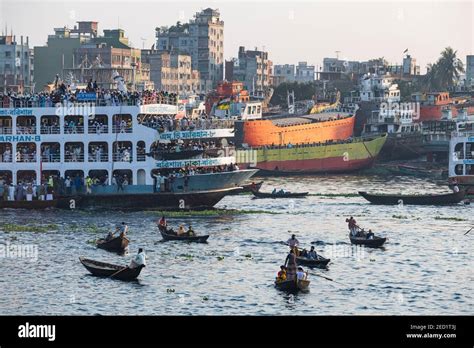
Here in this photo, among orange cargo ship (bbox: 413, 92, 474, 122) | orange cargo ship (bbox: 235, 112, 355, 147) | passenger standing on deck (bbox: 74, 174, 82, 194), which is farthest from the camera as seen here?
orange cargo ship (bbox: 413, 92, 474, 122)

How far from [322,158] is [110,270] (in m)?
74.8

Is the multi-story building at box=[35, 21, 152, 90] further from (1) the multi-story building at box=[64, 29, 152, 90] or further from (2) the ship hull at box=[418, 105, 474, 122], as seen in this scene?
(2) the ship hull at box=[418, 105, 474, 122]

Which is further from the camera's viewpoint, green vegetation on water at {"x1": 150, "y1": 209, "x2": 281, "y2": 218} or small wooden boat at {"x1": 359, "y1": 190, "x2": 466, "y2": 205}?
small wooden boat at {"x1": 359, "y1": 190, "x2": 466, "y2": 205}

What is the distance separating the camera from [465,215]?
77.8 m

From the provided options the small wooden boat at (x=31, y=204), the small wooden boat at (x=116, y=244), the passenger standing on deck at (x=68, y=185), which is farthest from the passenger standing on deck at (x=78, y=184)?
the small wooden boat at (x=116, y=244)

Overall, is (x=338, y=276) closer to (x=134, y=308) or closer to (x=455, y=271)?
(x=455, y=271)

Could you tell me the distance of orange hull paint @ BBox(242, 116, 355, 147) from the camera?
12875cm

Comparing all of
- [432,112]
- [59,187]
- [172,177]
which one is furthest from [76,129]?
[432,112]

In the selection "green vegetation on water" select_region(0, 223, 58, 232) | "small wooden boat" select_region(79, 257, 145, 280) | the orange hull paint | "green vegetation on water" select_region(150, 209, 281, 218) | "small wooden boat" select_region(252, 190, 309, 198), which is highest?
the orange hull paint

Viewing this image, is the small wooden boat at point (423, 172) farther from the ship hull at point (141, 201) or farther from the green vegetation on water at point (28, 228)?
the green vegetation on water at point (28, 228)

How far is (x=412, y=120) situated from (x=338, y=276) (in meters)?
100

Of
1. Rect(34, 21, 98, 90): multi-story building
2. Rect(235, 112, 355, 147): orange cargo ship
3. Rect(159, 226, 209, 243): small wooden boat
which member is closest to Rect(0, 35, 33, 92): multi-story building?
Rect(34, 21, 98, 90): multi-story building

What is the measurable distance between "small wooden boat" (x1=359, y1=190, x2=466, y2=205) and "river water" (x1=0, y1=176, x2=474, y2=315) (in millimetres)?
779
